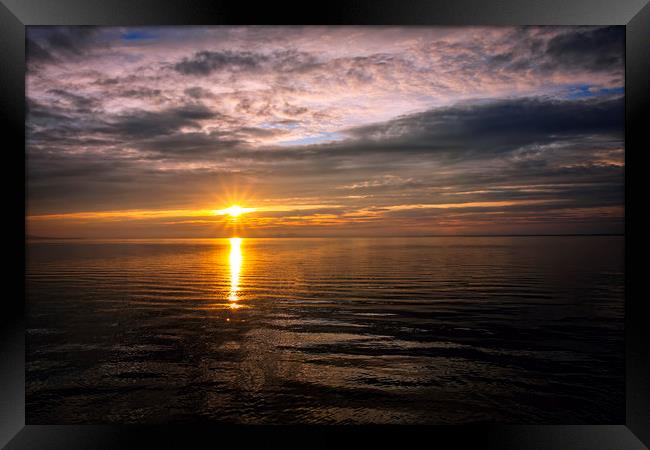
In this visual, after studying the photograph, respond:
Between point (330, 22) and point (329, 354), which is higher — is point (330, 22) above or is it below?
above

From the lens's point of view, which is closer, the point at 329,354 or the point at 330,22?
the point at 330,22

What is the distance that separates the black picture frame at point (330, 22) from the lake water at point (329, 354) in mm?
1500

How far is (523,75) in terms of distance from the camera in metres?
26.8

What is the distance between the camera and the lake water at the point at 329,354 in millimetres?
4445

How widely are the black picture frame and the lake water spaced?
1500 mm

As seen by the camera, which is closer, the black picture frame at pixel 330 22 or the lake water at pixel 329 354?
the black picture frame at pixel 330 22

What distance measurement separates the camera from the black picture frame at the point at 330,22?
2.72 m

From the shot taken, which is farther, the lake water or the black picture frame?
the lake water

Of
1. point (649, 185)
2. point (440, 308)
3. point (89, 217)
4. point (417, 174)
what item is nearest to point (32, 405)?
point (649, 185)

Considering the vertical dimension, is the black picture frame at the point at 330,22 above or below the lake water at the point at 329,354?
above

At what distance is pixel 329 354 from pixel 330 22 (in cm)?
465

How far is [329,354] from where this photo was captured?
625 centimetres

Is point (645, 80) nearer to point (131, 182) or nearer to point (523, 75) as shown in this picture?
point (523, 75)

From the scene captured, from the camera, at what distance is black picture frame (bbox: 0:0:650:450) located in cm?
272
